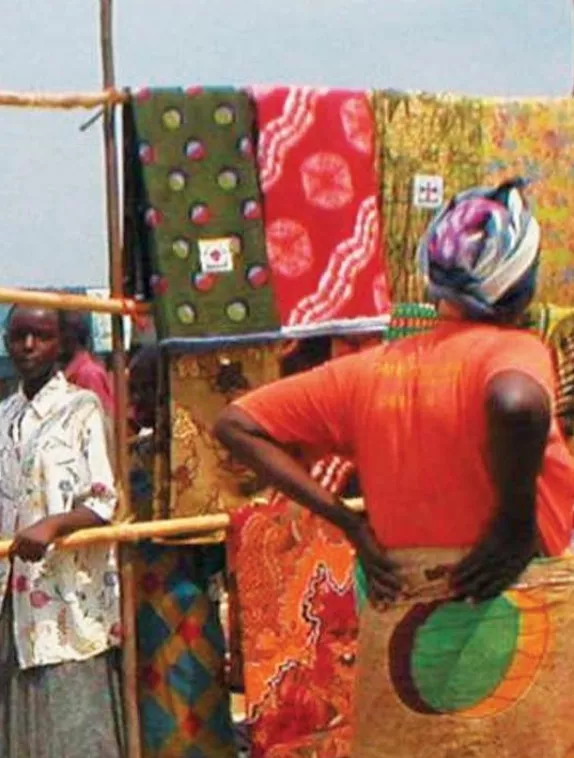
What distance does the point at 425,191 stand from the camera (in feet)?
17.3

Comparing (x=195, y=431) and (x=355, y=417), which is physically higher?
(x=355, y=417)

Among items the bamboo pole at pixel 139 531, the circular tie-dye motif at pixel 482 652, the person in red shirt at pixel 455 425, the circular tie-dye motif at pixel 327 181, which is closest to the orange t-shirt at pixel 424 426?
the person in red shirt at pixel 455 425

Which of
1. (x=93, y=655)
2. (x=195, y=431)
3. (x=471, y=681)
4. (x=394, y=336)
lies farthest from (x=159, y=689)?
(x=471, y=681)

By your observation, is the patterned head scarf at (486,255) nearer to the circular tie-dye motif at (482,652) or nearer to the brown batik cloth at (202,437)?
the circular tie-dye motif at (482,652)

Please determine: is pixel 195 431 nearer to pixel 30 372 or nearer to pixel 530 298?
pixel 30 372

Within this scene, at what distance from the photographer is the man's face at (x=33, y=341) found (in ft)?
16.3

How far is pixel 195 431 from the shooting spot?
5.02 meters

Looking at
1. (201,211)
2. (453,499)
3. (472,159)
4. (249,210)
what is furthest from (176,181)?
(453,499)

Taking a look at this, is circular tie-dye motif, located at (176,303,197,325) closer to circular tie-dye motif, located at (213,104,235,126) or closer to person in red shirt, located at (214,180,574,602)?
circular tie-dye motif, located at (213,104,235,126)

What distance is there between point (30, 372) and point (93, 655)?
0.74 m

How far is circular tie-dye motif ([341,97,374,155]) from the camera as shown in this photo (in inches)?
204

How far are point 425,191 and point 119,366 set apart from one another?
3.26 ft

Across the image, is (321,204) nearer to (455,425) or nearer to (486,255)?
(486,255)

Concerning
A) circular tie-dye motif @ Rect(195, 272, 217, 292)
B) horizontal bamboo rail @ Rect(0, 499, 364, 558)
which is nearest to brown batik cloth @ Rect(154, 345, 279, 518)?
horizontal bamboo rail @ Rect(0, 499, 364, 558)
